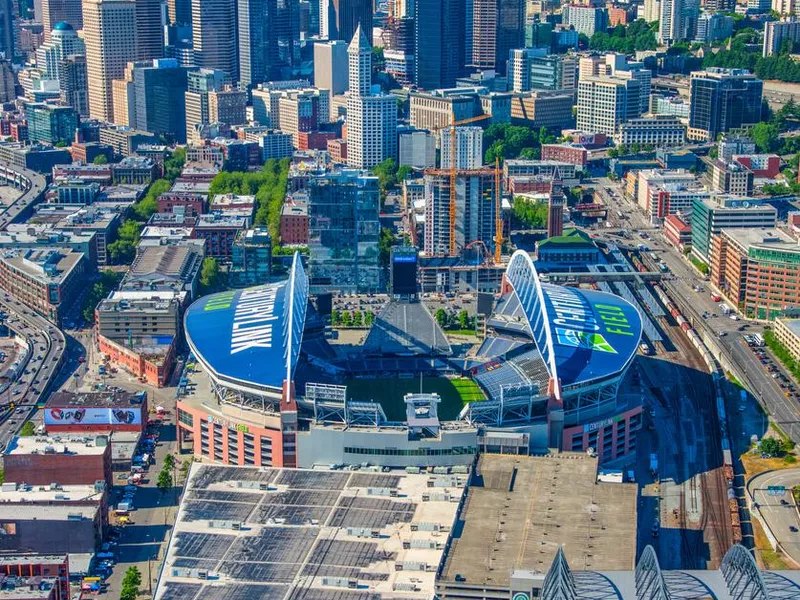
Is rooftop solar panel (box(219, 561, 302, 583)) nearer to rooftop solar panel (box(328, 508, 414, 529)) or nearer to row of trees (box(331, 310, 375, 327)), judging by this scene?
rooftop solar panel (box(328, 508, 414, 529))

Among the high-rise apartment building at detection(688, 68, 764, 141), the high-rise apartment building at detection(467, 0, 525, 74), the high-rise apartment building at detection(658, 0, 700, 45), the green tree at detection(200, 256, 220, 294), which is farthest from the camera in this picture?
the high-rise apartment building at detection(658, 0, 700, 45)

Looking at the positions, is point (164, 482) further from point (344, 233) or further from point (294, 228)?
point (294, 228)

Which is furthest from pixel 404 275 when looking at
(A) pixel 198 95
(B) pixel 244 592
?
(A) pixel 198 95

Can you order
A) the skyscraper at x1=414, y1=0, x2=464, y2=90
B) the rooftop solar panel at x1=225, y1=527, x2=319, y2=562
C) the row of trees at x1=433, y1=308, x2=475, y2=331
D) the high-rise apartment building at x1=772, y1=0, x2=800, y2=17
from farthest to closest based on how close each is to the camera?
the high-rise apartment building at x1=772, y1=0, x2=800, y2=17 < the skyscraper at x1=414, y1=0, x2=464, y2=90 < the row of trees at x1=433, y1=308, x2=475, y2=331 < the rooftop solar panel at x1=225, y1=527, x2=319, y2=562

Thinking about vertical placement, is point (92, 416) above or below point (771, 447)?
above

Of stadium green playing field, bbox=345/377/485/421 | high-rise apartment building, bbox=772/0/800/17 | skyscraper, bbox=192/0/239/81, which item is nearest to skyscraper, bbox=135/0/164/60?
skyscraper, bbox=192/0/239/81

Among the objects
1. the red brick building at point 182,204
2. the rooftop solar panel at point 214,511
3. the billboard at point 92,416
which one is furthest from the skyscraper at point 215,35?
the rooftop solar panel at point 214,511

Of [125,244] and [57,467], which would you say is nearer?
[57,467]

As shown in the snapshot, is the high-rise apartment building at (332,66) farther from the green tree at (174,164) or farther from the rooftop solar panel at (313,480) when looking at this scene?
the rooftop solar panel at (313,480)
